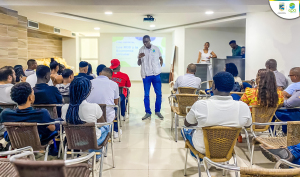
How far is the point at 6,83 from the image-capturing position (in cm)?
343

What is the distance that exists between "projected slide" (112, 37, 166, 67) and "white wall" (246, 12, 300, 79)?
6.77 meters

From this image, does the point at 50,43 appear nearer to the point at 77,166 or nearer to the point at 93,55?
the point at 93,55

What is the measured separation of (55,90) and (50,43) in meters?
9.36

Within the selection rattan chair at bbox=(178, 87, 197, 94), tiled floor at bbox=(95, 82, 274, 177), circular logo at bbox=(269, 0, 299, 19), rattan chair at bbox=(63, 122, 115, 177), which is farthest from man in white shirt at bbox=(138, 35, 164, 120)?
rattan chair at bbox=(63, 122, 115, 177)

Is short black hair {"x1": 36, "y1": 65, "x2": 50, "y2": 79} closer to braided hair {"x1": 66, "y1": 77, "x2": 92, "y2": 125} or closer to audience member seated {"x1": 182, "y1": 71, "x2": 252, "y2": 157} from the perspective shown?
braided hair {"x1": 66, "y1": 77, "x2": 92, "y2": 125}

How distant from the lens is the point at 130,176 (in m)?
2.77

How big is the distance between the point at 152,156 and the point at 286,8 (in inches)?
147

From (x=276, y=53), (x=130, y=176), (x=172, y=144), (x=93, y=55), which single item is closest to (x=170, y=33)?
(x=93, y=55)

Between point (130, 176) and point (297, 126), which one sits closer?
point (297, 126)

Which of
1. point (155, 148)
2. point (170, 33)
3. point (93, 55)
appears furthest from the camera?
point (93, 55)

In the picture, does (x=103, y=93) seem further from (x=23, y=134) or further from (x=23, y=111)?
(x=23, y=134)

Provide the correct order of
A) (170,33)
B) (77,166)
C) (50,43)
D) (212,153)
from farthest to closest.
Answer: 1. (170,33)
2. (50,43)
3. (212,153)
4. (77,166)

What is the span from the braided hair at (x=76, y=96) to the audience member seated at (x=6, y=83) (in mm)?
1447

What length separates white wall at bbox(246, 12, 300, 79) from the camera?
5.32 m
